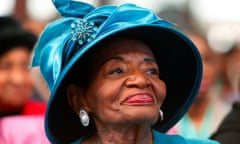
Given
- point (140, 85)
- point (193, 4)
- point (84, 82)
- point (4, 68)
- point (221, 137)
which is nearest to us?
point (140, 85)

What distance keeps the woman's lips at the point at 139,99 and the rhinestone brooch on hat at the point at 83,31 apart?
1.16 feet

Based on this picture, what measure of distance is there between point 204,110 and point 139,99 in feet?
8.78

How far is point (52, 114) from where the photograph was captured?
Answer: 15.2ft

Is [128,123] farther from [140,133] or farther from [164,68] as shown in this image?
[164,68]

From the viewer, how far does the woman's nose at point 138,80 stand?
13.9 feet

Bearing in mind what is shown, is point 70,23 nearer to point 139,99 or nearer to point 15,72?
point 139,99

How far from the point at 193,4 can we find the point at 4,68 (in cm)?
1021

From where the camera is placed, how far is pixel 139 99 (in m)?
4.22

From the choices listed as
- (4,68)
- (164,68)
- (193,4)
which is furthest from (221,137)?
(193,4)

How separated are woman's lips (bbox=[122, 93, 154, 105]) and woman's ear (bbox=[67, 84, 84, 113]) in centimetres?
35

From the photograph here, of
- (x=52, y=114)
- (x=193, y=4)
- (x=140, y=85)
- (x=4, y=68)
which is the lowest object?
(x=193, y=4)

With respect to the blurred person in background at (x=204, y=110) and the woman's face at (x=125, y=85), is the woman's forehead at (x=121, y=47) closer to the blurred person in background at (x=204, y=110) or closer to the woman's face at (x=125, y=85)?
the woman's face at (x=125, y=85)

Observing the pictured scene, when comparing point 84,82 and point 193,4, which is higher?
point 84,82

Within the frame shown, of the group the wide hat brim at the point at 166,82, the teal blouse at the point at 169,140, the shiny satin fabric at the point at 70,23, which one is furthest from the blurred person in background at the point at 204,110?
the shiny satin fabric at the point at 70,23
